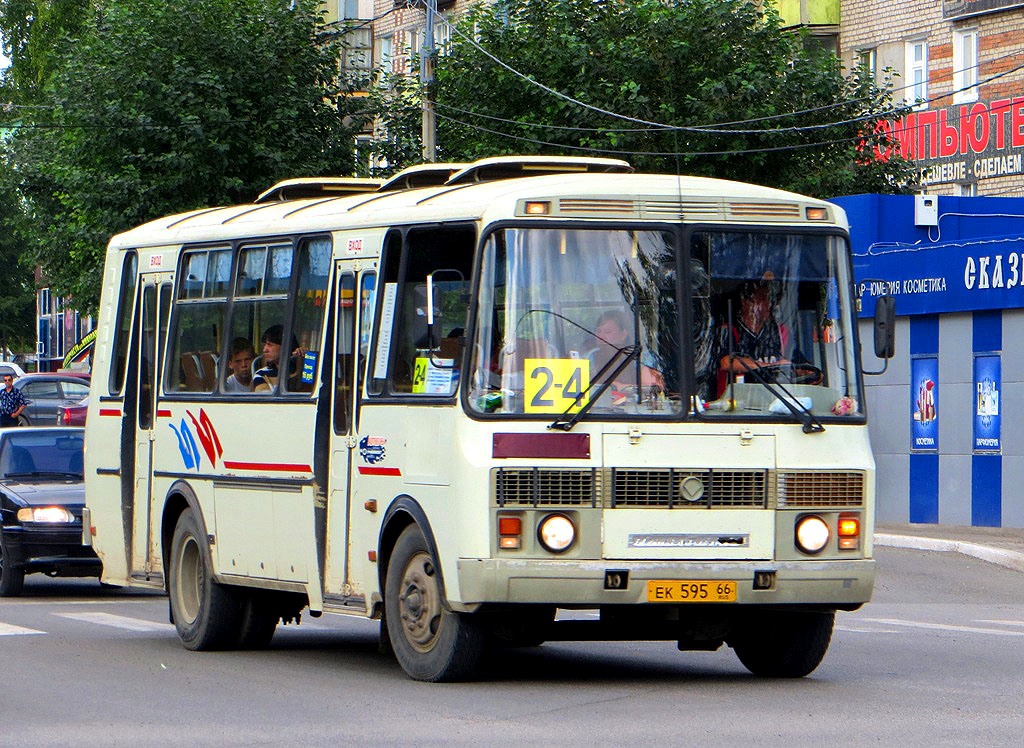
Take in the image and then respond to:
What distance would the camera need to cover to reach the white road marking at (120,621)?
604 inches

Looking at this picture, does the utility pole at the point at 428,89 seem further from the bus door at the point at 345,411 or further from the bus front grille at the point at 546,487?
the bus front grille at the point at 546,487

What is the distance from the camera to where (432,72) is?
35.8 m

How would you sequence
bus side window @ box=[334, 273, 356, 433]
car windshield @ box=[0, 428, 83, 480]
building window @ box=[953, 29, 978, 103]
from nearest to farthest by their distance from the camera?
bus side window @ box=[334, 273, 356, 433]
car windshield @ box=[0, 428, 83, 480]
building window @ box=[953, 29, 978, 103]

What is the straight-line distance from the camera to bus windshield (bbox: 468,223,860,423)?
10.6m

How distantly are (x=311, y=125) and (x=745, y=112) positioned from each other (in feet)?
28.4

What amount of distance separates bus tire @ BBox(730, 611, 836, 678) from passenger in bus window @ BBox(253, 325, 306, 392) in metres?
Result: 3.01

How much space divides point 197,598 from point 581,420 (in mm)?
4047

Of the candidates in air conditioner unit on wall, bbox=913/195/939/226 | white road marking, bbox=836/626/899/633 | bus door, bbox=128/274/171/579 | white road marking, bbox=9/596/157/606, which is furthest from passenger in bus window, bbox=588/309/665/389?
air conditioner unit on wall, bbox=913/195/939/226

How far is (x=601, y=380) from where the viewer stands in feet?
34.8

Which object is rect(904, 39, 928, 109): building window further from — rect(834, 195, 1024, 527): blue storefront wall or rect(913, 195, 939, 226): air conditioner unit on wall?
rect(913, 195, 939, 226): air conditioner unit on wall

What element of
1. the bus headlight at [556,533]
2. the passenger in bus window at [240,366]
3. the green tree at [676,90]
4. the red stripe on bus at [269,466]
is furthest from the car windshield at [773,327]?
the green tree at [676,90]

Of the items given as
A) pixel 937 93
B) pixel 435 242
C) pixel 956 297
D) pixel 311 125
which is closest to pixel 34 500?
pixel 435 242

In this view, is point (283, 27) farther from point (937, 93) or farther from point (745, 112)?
point (937, 93)

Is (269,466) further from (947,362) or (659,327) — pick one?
(947,362)
